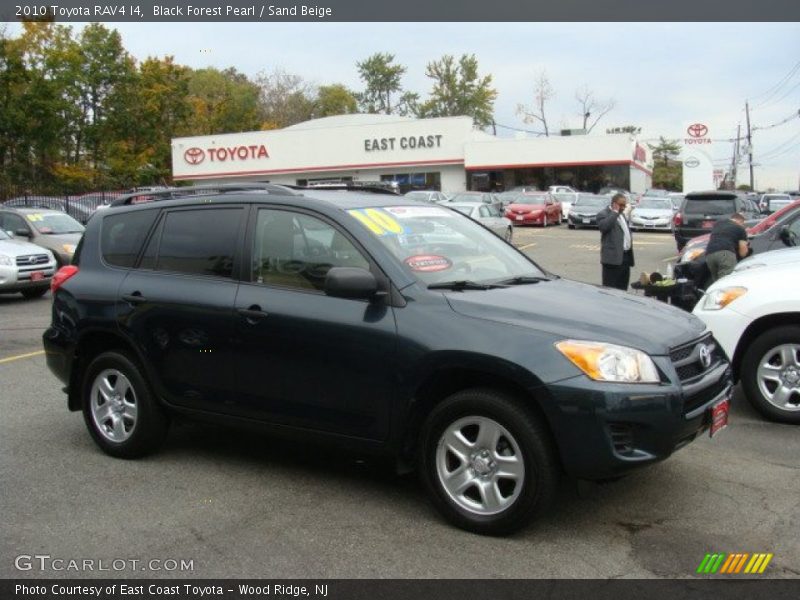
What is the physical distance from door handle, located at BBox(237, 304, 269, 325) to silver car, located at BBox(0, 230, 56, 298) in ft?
37.4

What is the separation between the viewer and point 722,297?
6.35m

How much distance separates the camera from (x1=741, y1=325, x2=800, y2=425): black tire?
19.7 feet

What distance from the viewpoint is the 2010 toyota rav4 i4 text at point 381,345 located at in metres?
3.96

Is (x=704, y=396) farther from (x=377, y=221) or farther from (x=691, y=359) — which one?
(x=377, y=221)

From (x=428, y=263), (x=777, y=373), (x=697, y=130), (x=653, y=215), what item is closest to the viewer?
(x=428, y=263)

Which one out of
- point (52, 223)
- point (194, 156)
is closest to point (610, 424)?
point (52, 223)

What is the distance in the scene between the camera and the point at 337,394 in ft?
14.7

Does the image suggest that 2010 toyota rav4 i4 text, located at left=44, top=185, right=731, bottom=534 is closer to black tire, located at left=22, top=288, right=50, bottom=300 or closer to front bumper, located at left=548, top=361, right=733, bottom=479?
front bumper, located at left=548, top=361, right=733, bottom=479

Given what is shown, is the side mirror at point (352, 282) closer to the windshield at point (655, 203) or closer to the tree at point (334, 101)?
the windshield at point (655, 203)

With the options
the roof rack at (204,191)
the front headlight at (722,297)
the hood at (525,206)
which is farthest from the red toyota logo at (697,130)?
the roof rack at (204,191)

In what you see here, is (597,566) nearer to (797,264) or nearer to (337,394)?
(337,394)

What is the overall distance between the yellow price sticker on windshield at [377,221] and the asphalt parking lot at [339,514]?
1.55 m

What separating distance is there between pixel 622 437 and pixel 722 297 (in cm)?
294

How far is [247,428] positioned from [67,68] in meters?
49.6
